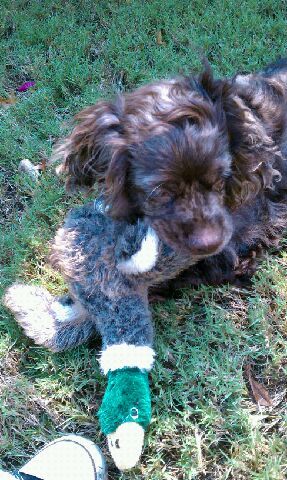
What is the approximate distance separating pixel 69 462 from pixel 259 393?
0.94m

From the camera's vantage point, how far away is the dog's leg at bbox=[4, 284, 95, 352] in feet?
9.77

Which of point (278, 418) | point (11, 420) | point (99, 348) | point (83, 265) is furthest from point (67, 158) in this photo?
point (278, 418)

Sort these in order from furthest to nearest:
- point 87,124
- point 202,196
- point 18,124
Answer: point 18,124 < point 87,124 < point 202,196

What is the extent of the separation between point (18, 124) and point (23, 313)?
1.79 meters

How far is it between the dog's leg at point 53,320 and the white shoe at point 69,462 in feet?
1.64

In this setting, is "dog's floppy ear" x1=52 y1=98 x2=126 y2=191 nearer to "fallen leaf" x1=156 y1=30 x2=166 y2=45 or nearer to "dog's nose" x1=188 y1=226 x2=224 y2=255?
"dog's nose" x1=188 y1=226 x2=224 y2=255

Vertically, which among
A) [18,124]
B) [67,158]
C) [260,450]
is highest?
[67,158]

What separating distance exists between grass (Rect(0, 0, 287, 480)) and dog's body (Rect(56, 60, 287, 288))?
0.31 metres

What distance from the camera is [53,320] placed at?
9.89ft

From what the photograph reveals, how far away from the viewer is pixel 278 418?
267 cm

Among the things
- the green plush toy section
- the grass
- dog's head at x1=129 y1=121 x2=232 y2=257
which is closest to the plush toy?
the green plush toy section

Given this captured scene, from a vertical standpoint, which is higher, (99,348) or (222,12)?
(222,12)

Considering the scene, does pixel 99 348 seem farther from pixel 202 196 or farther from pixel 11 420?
pixel 202 196

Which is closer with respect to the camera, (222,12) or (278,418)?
(278,418)
